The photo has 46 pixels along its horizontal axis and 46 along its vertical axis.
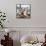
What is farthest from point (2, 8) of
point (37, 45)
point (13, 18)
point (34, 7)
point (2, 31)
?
point (37, 45)

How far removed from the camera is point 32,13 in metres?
4.16

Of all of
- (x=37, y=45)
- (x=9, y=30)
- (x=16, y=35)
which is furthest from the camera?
(x=16, y=35)

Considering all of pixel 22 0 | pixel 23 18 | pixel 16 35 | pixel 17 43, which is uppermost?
pixel 22 0

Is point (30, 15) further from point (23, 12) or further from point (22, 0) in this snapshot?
point (22, 0)

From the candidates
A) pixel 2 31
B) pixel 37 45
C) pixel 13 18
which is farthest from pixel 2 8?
pixel 37 45

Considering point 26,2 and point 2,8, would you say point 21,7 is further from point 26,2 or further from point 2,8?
point 2,8

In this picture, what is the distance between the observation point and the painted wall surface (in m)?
4.13

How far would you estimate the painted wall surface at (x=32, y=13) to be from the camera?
4.13 meters

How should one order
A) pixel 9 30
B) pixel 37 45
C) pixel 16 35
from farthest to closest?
pixel 16 35 < pixel 9 30 < pixel 37 45

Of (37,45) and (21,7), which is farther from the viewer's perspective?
(21,7)

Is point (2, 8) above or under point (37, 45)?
above

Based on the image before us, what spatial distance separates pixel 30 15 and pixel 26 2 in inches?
16.7

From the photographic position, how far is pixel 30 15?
163 inches

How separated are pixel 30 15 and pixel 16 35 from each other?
2.52 ft
